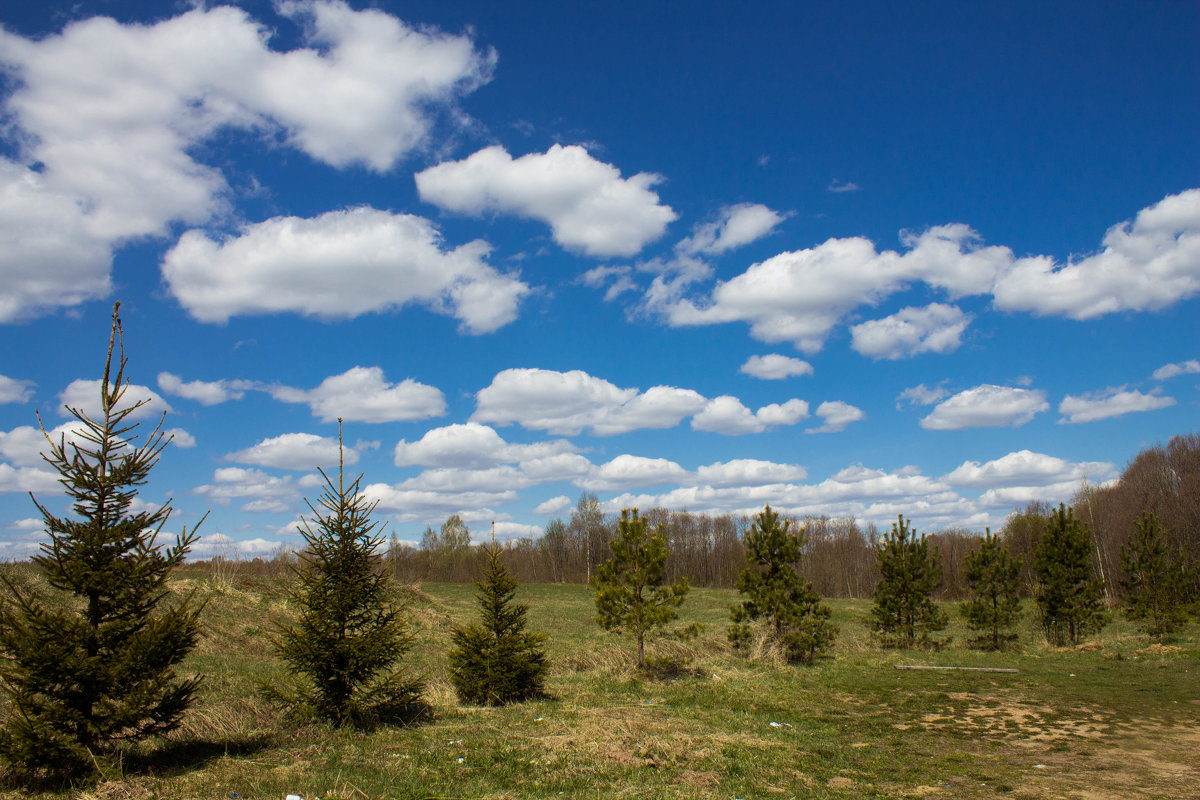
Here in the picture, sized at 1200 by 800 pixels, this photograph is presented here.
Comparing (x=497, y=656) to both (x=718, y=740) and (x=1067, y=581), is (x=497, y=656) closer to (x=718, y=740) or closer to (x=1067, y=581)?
(x=718, y=740)

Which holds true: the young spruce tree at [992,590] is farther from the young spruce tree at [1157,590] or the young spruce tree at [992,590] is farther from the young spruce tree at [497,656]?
the young spruce tree at [497,656]

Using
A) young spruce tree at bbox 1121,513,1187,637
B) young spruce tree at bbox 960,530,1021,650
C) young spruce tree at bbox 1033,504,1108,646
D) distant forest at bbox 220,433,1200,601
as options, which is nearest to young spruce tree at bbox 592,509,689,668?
young spruce tree at bbox 960,530,1021,650

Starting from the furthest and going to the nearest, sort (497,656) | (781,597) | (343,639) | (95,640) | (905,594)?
(905,594), (781,597), (497,656), (343,639), (95,640)

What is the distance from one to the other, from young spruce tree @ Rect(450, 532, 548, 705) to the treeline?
45.7 meters

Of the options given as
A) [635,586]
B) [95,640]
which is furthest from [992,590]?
[95,640]

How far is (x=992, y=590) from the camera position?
24.4 metres

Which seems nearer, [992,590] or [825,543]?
[992,590]

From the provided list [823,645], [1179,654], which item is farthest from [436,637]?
[1179,654]

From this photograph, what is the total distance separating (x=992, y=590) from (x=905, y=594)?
4.10 m

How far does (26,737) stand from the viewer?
6258mm

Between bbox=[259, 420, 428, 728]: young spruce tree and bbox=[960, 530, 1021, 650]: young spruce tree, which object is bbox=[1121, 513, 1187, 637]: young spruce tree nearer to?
bbox=[960, 530, 1021, 650]: young spruce tree

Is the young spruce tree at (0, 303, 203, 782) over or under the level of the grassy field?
over

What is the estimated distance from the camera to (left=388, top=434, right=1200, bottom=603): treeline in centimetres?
5609

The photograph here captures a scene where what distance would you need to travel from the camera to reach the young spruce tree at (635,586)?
52.0ft
